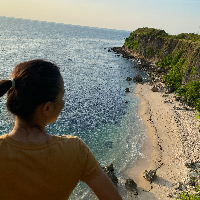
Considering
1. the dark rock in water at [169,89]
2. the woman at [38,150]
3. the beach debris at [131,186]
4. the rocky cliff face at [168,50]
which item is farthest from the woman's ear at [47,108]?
the dark rock in water at [169,89]

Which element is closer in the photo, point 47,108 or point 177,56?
point 47,108

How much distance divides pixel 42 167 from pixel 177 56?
4387 cm

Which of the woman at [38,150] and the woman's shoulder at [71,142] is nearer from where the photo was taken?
the woman at [38,150]

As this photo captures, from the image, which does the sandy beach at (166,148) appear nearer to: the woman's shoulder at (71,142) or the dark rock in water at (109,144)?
the dark rock in water at (109,144)

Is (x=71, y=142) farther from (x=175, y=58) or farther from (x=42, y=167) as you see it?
(x=175, y=58)

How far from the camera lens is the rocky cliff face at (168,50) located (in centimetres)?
3167

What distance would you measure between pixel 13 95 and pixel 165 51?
51.0 metres

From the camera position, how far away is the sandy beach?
11383mm

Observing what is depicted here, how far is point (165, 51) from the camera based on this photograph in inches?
1890

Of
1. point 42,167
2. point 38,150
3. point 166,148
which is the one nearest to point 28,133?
point 38,150

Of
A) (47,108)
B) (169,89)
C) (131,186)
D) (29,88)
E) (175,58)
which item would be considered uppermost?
(175,58)

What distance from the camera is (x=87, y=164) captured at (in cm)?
189

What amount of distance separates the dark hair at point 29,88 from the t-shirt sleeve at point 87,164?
1.91 feet

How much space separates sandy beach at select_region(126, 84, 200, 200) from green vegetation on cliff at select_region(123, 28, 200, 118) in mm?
2574
